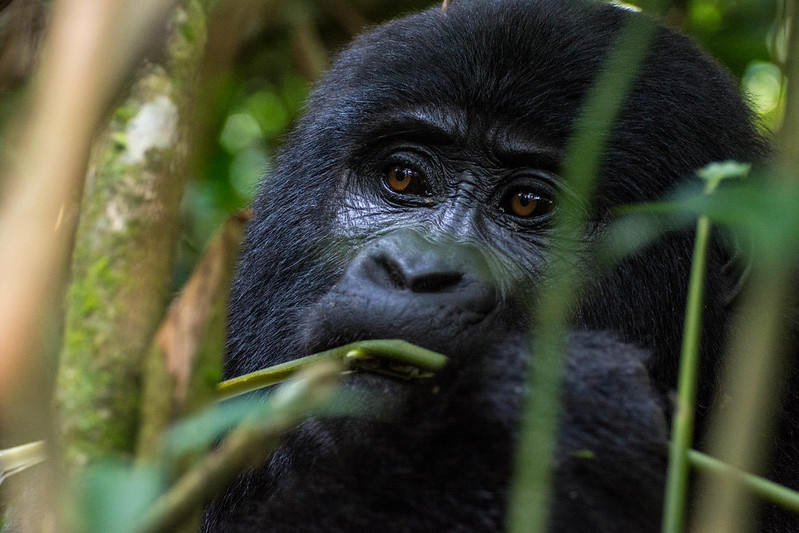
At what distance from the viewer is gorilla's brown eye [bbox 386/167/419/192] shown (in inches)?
116

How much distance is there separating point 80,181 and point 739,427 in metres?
1.07

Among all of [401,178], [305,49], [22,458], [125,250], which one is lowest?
[22,458]

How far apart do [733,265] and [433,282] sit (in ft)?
3.24

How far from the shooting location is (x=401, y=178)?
9.73 feet

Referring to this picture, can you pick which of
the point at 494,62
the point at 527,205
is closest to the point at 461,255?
the point at 527,205

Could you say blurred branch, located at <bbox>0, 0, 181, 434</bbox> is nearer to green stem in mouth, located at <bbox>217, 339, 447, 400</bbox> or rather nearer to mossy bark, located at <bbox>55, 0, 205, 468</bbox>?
mossy bark, located at <bbox>55, 0, 205, 468</bbox>

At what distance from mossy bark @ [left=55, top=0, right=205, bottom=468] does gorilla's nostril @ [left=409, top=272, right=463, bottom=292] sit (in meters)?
0.72

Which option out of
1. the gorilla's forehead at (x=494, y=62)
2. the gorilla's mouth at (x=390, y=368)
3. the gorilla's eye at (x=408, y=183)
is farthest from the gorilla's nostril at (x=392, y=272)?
the gorilla's forehead at (x=494, y=62)

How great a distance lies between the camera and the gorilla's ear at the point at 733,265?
2.76 metres

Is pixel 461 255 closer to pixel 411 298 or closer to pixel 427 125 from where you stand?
pixel 411 298

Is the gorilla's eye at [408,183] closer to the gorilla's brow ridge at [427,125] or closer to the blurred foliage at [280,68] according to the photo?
the gorilla's brow ridge at [427,125]

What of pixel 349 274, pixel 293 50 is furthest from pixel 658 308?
pixel 293 50

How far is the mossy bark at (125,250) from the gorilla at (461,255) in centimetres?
57

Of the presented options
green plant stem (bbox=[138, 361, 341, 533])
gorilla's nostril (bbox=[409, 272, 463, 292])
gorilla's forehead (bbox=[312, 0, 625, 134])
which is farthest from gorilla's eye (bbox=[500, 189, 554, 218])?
green plant stem (bbox=[138, 361, 341, 533])
